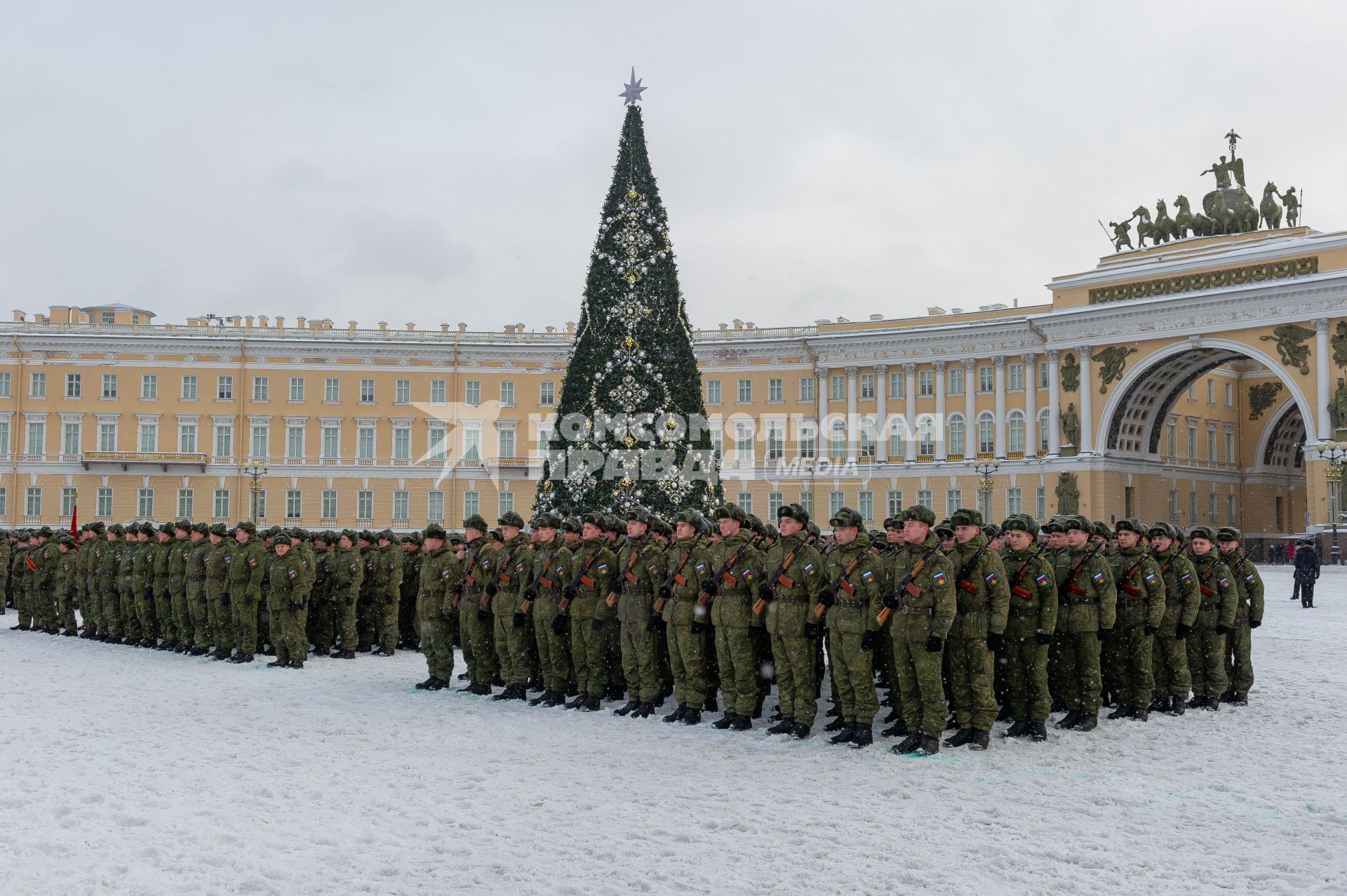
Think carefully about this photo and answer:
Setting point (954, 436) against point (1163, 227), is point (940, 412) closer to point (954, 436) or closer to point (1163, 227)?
point (954, 436)

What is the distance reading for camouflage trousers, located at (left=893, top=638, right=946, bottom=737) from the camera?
9055 millimetres

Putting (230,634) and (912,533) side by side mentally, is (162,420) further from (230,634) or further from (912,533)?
(912,533)

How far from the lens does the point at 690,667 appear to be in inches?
414

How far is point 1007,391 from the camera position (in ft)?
172

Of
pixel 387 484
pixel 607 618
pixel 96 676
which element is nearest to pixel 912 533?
pixel 607 618

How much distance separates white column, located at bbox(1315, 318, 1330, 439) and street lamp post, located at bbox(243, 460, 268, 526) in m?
40.3

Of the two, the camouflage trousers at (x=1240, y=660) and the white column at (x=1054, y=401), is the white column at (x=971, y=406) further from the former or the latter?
the camouflage trousers at (x=1240, y=660)

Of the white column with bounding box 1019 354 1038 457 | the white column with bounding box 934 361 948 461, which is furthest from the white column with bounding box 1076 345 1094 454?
the white column with bounding box 934 361 948 461

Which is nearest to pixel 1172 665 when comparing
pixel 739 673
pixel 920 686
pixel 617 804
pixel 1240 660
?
pixel 1240 660

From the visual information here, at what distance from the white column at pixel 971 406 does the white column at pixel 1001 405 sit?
0.89 m

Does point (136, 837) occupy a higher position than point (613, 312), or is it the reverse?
point (613, 312)

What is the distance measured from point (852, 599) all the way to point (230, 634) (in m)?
8.85

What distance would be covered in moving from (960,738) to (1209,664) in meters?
3.40

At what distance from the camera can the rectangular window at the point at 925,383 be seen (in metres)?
54.4
